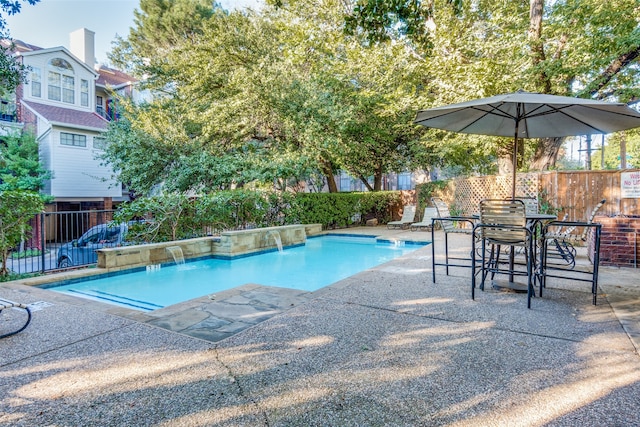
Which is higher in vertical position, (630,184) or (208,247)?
(630,184)

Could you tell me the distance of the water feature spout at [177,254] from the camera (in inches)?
277

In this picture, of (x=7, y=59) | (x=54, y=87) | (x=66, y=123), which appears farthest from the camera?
(x=54, y=87)

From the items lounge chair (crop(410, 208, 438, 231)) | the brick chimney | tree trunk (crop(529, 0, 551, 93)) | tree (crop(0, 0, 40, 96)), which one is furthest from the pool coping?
the brick chimney

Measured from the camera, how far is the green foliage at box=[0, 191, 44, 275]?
5.03 meters

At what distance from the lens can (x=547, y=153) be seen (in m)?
10.4

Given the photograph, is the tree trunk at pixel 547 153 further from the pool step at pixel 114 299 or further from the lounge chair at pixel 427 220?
the pool step at pixel 114 299

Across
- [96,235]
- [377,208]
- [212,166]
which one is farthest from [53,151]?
[377,208]

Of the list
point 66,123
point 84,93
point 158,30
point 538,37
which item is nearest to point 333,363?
point 538,37

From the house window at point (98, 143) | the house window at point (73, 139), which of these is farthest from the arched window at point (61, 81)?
the house window at point (98, 143)

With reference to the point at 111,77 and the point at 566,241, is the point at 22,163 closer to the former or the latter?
the point at 111,77

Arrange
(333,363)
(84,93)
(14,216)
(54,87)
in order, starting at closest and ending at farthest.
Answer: (333,363)
(14,216)
(54,87)
(84,93)

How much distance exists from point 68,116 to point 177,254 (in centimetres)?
1192

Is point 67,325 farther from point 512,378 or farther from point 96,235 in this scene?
point 96,235

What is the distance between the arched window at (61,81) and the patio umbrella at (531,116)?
1662 cm
